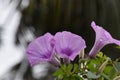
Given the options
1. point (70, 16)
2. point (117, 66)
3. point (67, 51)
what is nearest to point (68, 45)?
point (67, 51)

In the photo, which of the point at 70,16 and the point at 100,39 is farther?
the point at 70,16

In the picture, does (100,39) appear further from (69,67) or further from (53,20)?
(53,20)

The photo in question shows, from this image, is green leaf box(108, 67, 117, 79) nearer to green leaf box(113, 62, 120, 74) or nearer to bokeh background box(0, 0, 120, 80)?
green leaf box(113, 62, 120, 74)

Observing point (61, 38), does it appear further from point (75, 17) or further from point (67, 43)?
point (75, 17)

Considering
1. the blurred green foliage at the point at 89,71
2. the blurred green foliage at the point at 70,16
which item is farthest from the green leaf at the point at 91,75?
the blurred green foliage at the point at 70,16

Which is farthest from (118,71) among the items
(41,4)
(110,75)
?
(41,4)

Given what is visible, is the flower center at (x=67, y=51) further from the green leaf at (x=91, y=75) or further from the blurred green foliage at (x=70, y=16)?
the blurred green foliage at (x=70, y=16)

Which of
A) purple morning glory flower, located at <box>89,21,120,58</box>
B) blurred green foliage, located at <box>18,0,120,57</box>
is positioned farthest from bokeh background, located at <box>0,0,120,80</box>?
purple morning glory flower, located at <box>89,21,120,58</box>
